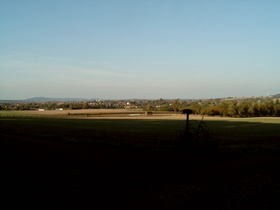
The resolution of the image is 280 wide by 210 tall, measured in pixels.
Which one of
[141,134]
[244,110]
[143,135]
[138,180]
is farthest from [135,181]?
[244,110]

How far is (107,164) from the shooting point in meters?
11.6

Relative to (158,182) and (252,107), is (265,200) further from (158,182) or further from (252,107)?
(252,107)

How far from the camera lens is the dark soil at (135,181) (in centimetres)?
697

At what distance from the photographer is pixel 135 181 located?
913 cm

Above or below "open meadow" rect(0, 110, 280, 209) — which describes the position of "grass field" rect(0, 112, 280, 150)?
below

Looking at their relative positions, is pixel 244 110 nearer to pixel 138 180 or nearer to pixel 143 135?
pixel 143 135

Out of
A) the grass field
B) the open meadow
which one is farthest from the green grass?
the open meadow

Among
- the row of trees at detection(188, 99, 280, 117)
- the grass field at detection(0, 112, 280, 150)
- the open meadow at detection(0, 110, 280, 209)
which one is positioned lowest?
the grass field at detection(0, 112, 280, 150)

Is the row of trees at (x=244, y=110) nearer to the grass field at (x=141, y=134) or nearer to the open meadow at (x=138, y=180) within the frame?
the grass field at (x=141, y=134)

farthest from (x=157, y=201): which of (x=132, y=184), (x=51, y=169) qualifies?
(x=51, y=169)

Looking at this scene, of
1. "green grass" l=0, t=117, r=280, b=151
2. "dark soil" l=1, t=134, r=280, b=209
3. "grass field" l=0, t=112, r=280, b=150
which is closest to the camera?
"dark soil" l=1, t=134, r=280, b=209

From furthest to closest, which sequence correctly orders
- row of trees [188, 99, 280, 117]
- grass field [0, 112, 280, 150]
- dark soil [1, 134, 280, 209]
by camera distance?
1. row of trees [188, 99, 280, 117]
2. grass field [0, 112, 280, 150]
3. dark soil [1, 134, 280, 209]

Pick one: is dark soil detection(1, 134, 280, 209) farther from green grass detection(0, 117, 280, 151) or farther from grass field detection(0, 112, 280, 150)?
grass field detection(0, 112, 280, 150)

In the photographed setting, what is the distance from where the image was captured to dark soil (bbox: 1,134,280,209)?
22.9 feet
